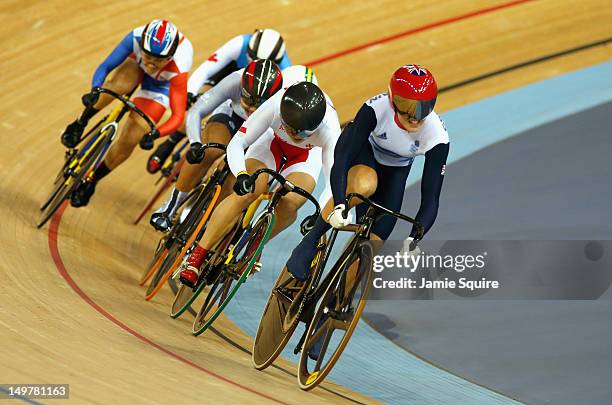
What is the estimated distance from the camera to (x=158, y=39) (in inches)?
251

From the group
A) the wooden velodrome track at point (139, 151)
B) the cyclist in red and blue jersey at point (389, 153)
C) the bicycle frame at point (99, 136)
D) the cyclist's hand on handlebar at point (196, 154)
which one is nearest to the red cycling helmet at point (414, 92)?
the cyclist in red and blue jersey at point (389, 153)

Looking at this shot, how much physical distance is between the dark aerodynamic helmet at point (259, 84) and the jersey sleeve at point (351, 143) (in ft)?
3.03

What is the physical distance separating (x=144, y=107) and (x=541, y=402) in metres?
3.22

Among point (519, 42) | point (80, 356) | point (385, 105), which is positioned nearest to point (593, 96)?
point (519, 42)

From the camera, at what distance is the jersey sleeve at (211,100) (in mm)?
6035

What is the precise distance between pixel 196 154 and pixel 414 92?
5.27 feet

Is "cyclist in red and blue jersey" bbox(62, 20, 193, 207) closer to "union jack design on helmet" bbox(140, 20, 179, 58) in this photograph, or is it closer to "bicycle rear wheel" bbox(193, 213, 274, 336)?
"union jack design on helmet" bbox(140, 20, 179, 58)

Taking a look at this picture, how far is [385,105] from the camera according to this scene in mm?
4793

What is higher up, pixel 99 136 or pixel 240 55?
pixel 240 55

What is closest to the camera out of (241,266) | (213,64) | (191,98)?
(241,266)

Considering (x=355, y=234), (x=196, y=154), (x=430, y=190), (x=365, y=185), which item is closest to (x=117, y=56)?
(x=196, y=154)

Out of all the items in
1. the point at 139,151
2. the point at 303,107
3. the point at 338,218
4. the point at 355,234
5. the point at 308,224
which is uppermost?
the point at 303,107

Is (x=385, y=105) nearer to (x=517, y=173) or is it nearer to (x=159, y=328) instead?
(x=159, y=328)

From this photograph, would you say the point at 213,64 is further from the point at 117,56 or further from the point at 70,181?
the point at 70,181
